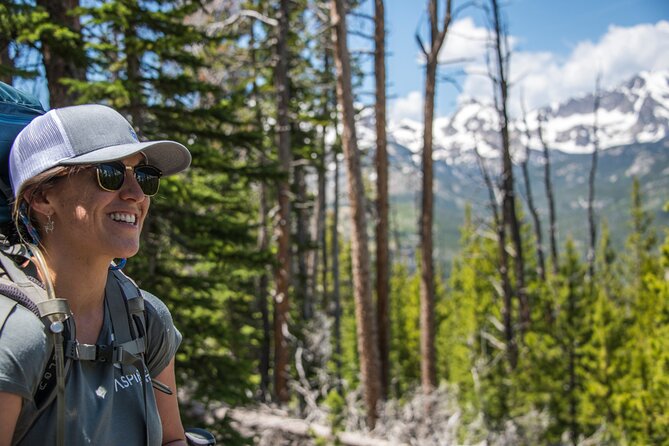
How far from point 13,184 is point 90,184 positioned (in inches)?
7.4

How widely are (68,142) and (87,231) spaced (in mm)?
211

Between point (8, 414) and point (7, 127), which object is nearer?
point (8, 414)

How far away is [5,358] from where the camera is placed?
112 centimetres

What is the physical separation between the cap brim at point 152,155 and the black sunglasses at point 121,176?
0.11 ft

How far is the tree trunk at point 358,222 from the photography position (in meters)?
10.2

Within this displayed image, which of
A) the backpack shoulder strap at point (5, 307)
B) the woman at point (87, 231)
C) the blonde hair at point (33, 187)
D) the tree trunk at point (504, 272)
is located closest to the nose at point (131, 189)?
the woman at point (87, 231)

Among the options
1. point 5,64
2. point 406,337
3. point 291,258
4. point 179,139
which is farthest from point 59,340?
point 406,337

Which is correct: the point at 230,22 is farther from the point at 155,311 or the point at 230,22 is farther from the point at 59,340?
the point at 59,340

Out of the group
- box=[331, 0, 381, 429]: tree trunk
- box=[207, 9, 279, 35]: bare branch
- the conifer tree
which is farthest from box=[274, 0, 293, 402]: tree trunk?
the conifer tree

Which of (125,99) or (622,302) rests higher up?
(125,99)

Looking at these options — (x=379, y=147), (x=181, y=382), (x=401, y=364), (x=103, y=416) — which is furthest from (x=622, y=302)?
(x=103, y=416)

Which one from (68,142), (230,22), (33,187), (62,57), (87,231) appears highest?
(230,22)

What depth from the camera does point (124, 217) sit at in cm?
148

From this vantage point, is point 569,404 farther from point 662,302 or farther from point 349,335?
point 349,335
